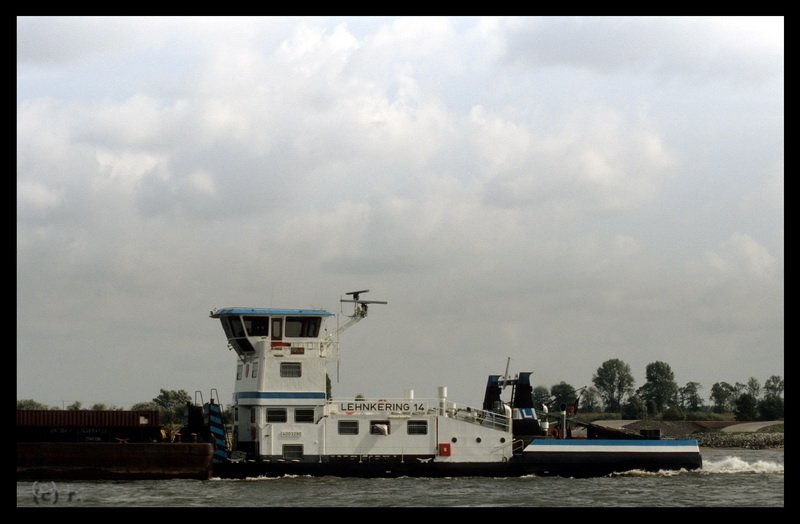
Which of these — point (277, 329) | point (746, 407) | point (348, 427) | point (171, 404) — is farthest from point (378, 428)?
point (746, 407)

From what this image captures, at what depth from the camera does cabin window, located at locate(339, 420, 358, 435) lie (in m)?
37.4

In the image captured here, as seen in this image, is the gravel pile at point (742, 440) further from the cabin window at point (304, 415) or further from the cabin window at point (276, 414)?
the cabin window at point (276, 414)

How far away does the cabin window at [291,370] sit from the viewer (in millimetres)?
37750

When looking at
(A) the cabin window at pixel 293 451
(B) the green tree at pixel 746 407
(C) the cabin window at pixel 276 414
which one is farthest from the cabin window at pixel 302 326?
(B) the green tree at pixel 746 407

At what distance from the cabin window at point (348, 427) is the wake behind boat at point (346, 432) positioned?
35 millimetres

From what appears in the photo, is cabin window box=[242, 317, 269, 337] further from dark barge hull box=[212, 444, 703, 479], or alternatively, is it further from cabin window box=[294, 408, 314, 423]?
dark barge hull box=[212, 444, 703, 479]

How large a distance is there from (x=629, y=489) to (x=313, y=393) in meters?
11.3

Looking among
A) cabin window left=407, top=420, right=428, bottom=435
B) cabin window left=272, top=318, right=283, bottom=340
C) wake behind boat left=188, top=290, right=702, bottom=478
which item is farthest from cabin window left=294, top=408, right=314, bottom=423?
cabin window left=407, top=420, right=428, bottom=435

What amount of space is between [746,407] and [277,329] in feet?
266

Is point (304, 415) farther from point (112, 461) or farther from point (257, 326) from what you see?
point (112, 461)

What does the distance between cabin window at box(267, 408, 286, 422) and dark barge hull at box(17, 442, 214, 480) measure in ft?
7.63
